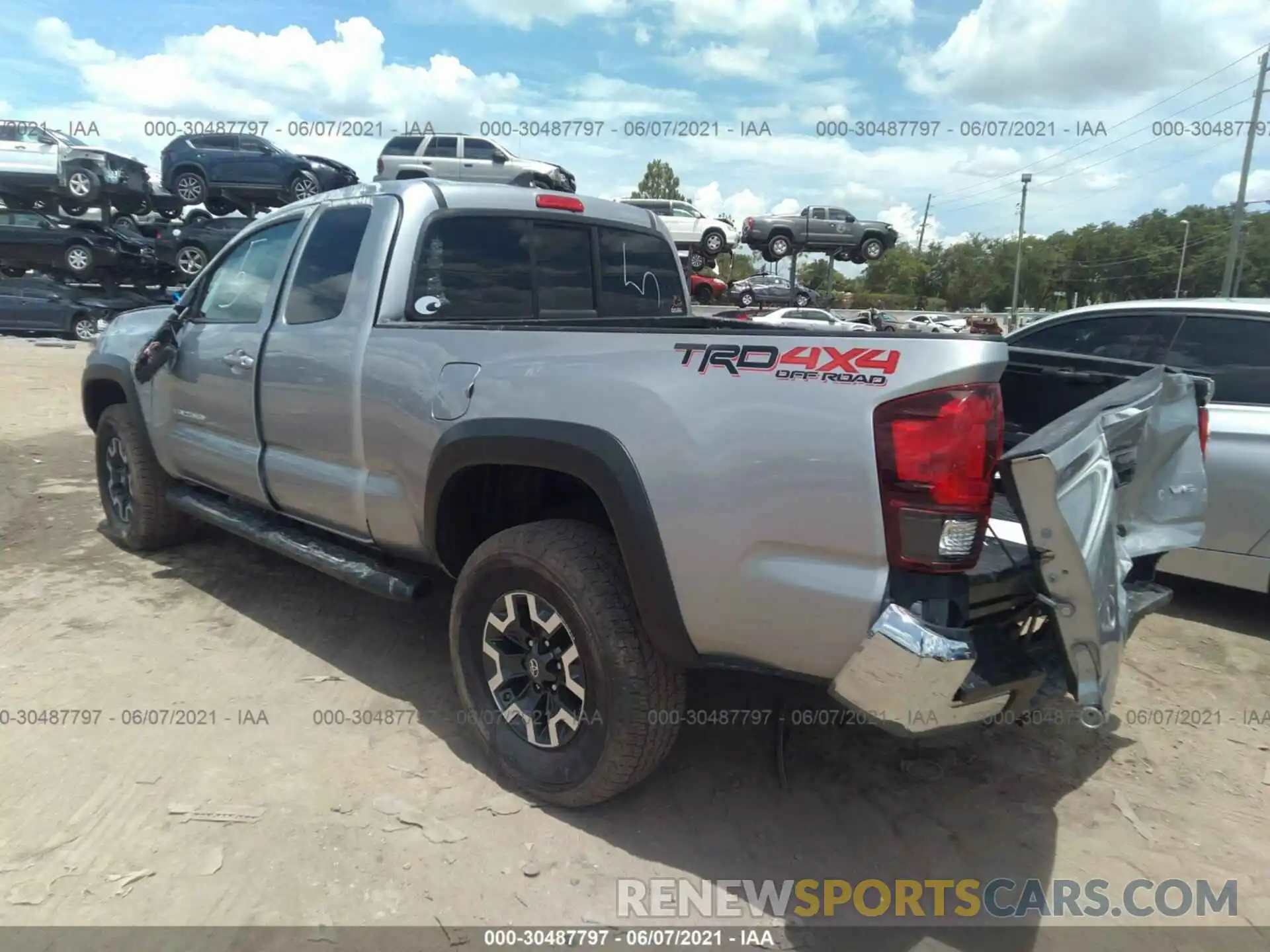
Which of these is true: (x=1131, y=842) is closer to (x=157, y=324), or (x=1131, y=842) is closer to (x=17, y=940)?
(x=17, y=940)

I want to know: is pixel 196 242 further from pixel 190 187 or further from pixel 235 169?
pixel 235 169

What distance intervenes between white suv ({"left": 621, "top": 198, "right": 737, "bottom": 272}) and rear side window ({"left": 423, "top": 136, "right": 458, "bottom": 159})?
6.05 meters

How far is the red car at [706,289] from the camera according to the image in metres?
23.6

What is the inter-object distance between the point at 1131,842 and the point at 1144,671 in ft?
4.77

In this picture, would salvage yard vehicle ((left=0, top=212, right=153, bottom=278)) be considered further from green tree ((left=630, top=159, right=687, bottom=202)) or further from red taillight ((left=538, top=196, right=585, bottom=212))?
Result: green tree ((left=630, top=159, right=687, bottom=202))

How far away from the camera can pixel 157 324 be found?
4996mm

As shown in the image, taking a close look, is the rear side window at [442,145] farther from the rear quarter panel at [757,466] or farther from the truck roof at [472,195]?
the rear quarter panel at [757,466]

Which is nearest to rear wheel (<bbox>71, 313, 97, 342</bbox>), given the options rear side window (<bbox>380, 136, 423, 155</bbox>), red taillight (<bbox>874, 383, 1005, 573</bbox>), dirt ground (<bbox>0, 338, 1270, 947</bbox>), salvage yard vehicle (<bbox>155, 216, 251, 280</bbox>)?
salvage yard vehicle (<bbox>155, 216, 251, 280</bbox>)

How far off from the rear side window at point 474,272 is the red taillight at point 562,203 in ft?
0.54

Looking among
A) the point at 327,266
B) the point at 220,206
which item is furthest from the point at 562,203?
the point at 220,206

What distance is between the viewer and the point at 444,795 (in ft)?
9.67

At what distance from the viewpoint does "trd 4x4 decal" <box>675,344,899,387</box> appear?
6.88 ft

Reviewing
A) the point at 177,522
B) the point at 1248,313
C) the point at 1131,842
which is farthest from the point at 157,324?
the point at 1248,313

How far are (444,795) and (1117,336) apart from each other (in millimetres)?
4540
